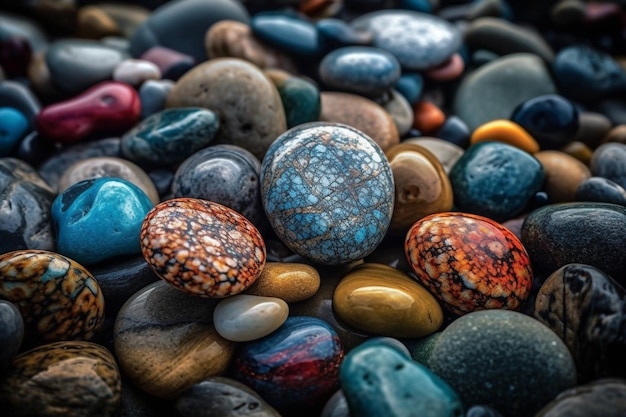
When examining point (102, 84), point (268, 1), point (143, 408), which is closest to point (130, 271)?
point (143, 408)

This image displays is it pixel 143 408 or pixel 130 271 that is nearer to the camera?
pixel 143 408

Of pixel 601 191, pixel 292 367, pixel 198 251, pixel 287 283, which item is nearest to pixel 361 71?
pixel 601 191

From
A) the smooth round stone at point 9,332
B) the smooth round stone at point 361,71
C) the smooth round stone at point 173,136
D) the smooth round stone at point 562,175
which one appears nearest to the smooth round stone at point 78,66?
the smooth round stone at point 173,136

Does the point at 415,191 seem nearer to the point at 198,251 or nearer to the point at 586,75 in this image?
the point at 198,251

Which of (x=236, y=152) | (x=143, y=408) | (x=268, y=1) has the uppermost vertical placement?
(x=268, y=1)

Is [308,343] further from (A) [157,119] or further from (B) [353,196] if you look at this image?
(A) [157,119]

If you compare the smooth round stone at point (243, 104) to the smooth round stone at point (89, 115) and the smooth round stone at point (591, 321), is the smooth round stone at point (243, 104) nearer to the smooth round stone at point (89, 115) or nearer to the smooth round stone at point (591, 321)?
the smooth round stone at point (89, 115)

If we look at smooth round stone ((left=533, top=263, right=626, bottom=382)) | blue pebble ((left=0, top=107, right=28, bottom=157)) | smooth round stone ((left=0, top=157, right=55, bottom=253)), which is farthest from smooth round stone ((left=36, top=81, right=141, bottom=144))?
smooth round stone ((left=533, top=263, right=626, bottom=382))
